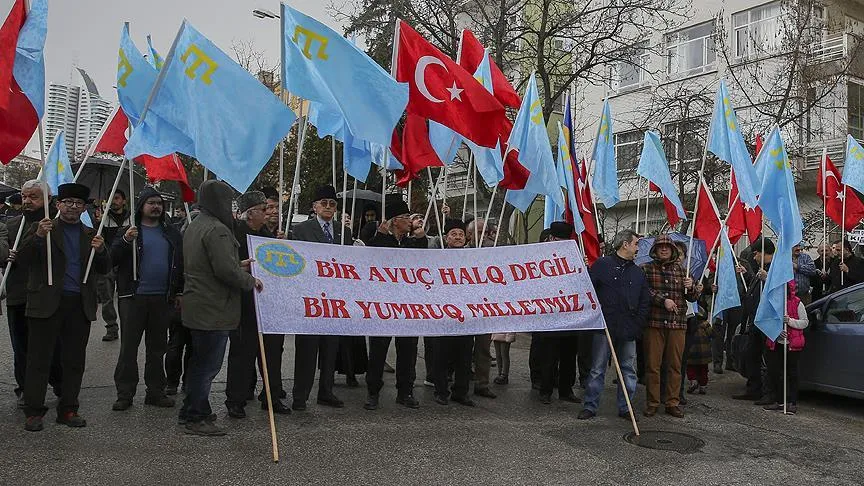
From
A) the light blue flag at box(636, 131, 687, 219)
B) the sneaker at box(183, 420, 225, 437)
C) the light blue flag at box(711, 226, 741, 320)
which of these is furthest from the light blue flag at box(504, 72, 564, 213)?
the sneaker at box(183, 420, 225, 437)

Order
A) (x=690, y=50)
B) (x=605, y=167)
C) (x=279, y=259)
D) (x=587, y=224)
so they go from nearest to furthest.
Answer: (x=279, y=259) < (x=587, y=224) < (x=605, y=167) < (x=690, y=50)

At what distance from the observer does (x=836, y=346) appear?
8.34 m

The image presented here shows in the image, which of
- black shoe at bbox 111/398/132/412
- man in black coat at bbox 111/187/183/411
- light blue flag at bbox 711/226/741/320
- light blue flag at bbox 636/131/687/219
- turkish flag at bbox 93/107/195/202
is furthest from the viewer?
light blue flag at bbox 636/131/687/219

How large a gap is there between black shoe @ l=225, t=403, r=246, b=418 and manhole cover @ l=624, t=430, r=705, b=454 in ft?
11.1

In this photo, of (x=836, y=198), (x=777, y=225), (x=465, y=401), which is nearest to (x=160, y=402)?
(x=465, y=401)

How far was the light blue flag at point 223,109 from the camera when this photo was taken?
5.96 m

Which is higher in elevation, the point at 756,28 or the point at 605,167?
the point at 756,28

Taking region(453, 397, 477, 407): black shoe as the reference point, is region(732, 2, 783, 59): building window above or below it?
above

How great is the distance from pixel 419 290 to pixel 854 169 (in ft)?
25.0

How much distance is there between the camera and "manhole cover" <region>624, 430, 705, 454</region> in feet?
21.0

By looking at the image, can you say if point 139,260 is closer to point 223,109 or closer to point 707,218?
point 223,109

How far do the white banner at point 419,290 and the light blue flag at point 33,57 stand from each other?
192 centimetres

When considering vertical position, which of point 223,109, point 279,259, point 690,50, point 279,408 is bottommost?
point 279,408

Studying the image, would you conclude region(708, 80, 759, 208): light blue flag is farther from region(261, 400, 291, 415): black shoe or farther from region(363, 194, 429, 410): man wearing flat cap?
region(261, 400, 291, 415): black shoe
